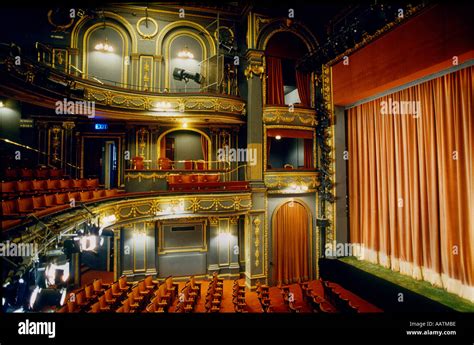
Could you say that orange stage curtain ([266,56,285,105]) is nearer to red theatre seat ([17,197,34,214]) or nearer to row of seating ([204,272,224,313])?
row of seating ([204,272,224,313])

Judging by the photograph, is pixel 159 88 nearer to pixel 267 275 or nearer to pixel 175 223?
pixel 175 223

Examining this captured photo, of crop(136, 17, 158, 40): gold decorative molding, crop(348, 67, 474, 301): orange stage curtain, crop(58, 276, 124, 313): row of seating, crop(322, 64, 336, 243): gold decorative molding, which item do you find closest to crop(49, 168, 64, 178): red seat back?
crop(58, 276, 124, 313): row of seating

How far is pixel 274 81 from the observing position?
9703 millimetres

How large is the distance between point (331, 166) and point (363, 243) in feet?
8.97

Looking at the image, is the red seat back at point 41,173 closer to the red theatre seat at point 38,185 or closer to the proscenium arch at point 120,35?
the red theatre seat at point 38,185

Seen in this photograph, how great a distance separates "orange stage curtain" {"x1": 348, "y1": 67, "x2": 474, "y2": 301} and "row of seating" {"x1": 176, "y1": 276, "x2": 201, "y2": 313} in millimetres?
5421

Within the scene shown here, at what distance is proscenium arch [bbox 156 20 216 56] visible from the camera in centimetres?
995

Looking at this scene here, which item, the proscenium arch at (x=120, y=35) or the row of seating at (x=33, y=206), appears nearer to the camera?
the row of seating at (x=33, y=206)

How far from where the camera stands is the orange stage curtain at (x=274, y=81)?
966 cm

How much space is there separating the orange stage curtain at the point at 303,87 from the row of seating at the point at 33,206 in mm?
7552

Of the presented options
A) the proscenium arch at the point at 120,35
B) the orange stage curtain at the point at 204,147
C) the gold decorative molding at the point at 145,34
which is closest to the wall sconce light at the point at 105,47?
the proscenium arch at the point at 120,35

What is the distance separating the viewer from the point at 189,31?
403 inches

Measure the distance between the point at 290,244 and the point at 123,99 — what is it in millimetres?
7398

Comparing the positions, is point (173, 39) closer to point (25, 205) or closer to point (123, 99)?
point (123, 99)
